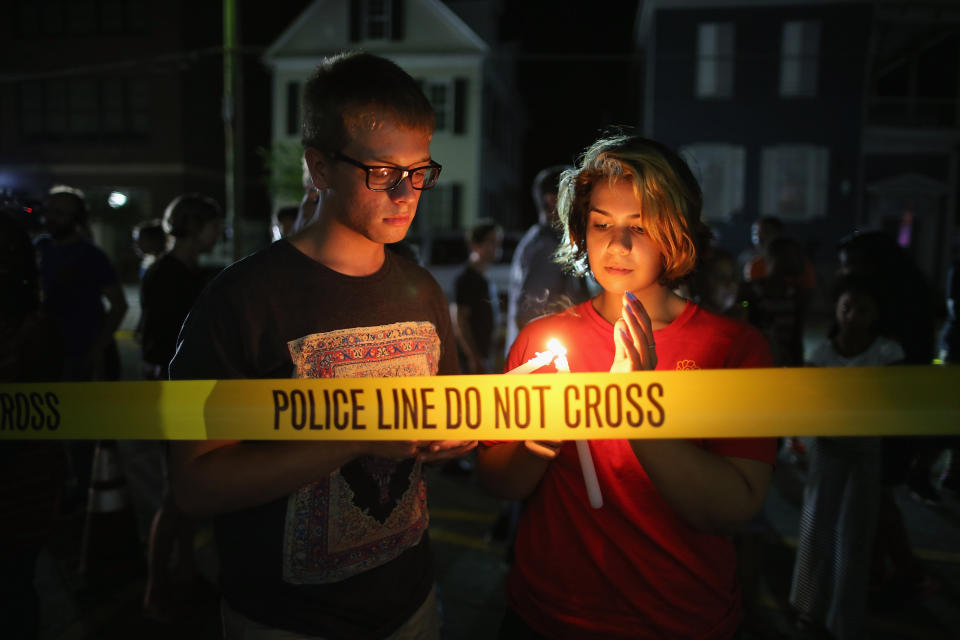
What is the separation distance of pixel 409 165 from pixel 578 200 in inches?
20.2

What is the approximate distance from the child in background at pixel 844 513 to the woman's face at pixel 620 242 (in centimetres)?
217

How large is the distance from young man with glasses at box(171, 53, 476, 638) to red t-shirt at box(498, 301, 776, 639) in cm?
35

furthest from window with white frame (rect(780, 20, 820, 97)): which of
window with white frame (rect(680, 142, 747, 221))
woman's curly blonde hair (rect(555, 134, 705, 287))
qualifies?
woman's curly blonde hair (rect(555, 134, 705, 287))

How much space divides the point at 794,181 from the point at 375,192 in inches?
816

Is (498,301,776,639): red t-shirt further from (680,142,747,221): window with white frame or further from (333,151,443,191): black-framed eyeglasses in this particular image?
(680,142,747,221): window with white frame

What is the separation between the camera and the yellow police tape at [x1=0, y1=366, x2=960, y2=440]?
1.50 meters

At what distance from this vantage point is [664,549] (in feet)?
5.53

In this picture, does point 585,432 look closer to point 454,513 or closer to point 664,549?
point 664,549

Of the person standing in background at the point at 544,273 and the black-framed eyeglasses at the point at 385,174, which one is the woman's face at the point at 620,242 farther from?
the person standing in background at the point at 544,273

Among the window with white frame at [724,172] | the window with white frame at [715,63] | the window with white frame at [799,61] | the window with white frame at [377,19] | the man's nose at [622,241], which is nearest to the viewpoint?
the man's nose at [622,241]

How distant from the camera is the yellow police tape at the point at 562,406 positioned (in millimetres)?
1502

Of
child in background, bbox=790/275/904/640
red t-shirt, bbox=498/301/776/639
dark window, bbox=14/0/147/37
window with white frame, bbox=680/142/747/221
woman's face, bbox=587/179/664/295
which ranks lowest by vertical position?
child in background, bbox=790/275/904/640

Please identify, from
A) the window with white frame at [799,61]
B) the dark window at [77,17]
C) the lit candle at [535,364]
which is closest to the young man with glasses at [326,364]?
the lit candle at [535,364]

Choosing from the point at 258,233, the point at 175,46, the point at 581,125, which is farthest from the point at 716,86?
the point at 175,46
